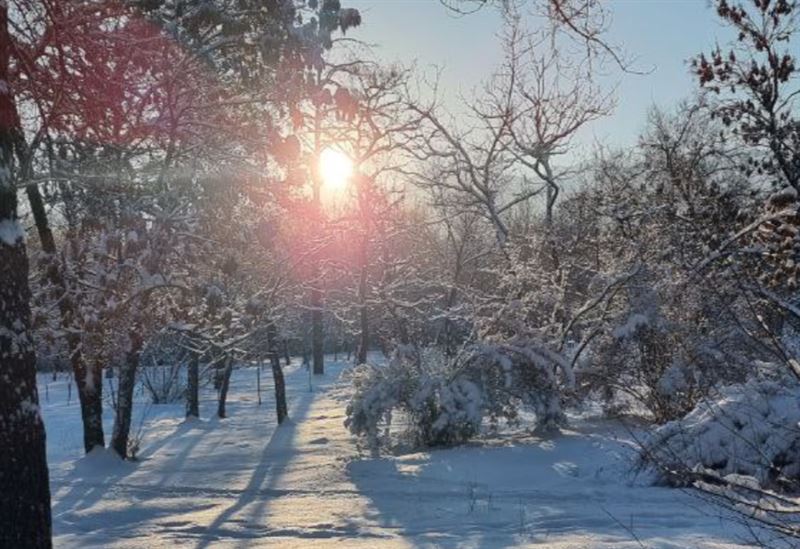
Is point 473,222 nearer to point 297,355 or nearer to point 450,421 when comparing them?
point 450,421

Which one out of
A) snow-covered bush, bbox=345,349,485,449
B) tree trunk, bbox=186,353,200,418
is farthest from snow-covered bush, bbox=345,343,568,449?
tree trunk, bbox=186,353,200,418

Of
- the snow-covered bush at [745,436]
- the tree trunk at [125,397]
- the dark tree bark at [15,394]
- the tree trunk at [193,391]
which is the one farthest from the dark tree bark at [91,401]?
the dark tree bark at [15,394]

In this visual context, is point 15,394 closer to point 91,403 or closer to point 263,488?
point 263,488

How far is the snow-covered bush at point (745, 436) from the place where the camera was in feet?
26.2

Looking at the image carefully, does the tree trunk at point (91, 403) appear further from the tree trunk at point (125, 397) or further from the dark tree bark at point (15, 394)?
the dark tree bark at point (15, 394)

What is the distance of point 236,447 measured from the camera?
14609 mm

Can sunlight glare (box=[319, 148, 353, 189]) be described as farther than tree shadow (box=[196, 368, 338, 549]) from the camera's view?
Yes

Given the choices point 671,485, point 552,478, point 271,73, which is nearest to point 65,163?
point 271,73

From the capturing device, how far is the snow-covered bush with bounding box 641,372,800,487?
798 cm

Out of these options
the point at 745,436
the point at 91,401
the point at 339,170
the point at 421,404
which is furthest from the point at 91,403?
the point at 745,436

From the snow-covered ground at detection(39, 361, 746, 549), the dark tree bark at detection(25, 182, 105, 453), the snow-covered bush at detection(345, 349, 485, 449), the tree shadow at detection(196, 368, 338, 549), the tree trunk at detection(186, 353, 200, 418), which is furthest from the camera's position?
the tree trunk at detection(186, 353, 200, 418)

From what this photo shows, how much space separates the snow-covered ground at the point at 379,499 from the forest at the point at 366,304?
0.05 meters

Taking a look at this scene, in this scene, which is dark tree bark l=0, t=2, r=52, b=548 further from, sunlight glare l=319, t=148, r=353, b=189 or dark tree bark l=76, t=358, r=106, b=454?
sunlight glare l=319, t=148, r=353, b=189

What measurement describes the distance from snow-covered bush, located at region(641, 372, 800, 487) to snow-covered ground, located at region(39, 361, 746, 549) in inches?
21.5
